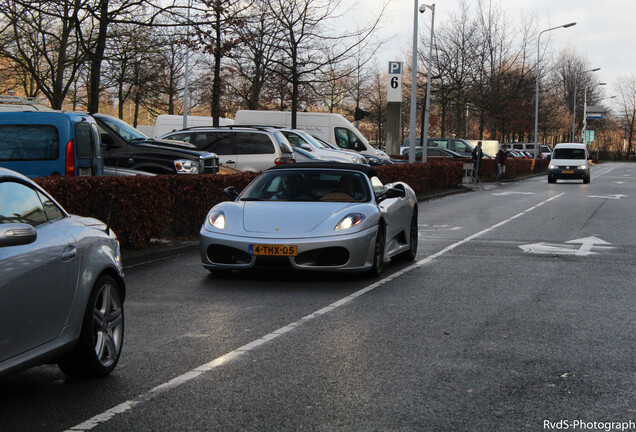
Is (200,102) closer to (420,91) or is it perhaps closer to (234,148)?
(420,91)

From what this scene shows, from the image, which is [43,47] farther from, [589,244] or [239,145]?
[589,244]

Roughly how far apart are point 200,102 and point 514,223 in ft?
147

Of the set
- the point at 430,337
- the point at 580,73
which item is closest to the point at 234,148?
the point at 430,337

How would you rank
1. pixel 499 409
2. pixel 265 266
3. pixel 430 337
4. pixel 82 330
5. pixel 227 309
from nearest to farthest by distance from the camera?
pixel 499 409, pixel 82 330, pixel 430 337, pixel 227 309, pixel 265 266

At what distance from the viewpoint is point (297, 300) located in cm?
858

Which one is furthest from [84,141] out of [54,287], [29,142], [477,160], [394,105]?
[394,105]

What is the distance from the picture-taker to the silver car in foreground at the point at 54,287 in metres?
4.36

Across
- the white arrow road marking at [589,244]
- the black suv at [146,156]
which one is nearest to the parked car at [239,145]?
the black suv at [146,156]

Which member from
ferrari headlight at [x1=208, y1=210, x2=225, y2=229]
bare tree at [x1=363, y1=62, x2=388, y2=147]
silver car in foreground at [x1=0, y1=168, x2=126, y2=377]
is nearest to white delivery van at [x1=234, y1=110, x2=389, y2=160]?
ferrari headlight at [x1=208, y1=210, x2=225, y2=229]

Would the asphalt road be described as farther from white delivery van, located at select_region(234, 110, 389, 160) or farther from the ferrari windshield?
white delivery van, located at select_region(234, 110, 389, 160)

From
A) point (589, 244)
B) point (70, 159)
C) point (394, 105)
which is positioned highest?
point (394, 105)

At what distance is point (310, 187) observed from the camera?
1077 cm

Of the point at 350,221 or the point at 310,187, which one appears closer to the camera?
the point at 350,221

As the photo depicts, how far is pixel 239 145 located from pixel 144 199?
29.2 ft
